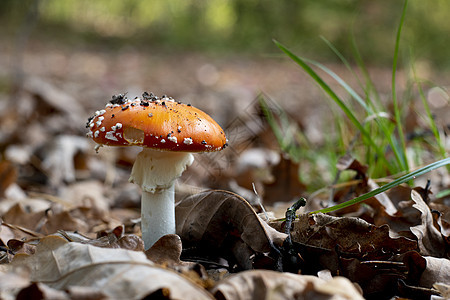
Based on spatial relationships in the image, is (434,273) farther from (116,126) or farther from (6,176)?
(6,176)

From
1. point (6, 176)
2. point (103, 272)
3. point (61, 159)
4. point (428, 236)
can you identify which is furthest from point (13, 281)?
point (61, 159)

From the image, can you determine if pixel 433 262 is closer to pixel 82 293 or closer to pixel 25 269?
pixel 82 293

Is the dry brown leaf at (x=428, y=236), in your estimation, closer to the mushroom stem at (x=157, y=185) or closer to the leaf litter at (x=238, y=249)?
the leaf litter at (x=238, y=249)

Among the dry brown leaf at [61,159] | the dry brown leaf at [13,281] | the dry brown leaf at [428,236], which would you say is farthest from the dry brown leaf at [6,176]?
the dry brown leaf at [428,236]

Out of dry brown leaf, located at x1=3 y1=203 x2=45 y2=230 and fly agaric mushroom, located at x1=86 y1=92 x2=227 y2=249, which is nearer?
fly agaric mushroom, located at x1=86 y1=92 x2=227 y2=249

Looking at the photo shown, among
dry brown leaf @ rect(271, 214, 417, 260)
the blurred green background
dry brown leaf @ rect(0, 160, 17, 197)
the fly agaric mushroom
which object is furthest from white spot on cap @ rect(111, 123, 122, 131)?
the blurred green background

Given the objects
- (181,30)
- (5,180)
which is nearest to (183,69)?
(181,30)

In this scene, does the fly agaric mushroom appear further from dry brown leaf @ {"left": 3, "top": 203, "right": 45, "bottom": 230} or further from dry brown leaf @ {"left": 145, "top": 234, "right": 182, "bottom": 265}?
dry brown leaf @ {"left": 3, "top": 203, "right": 45, "bottom": 230}
